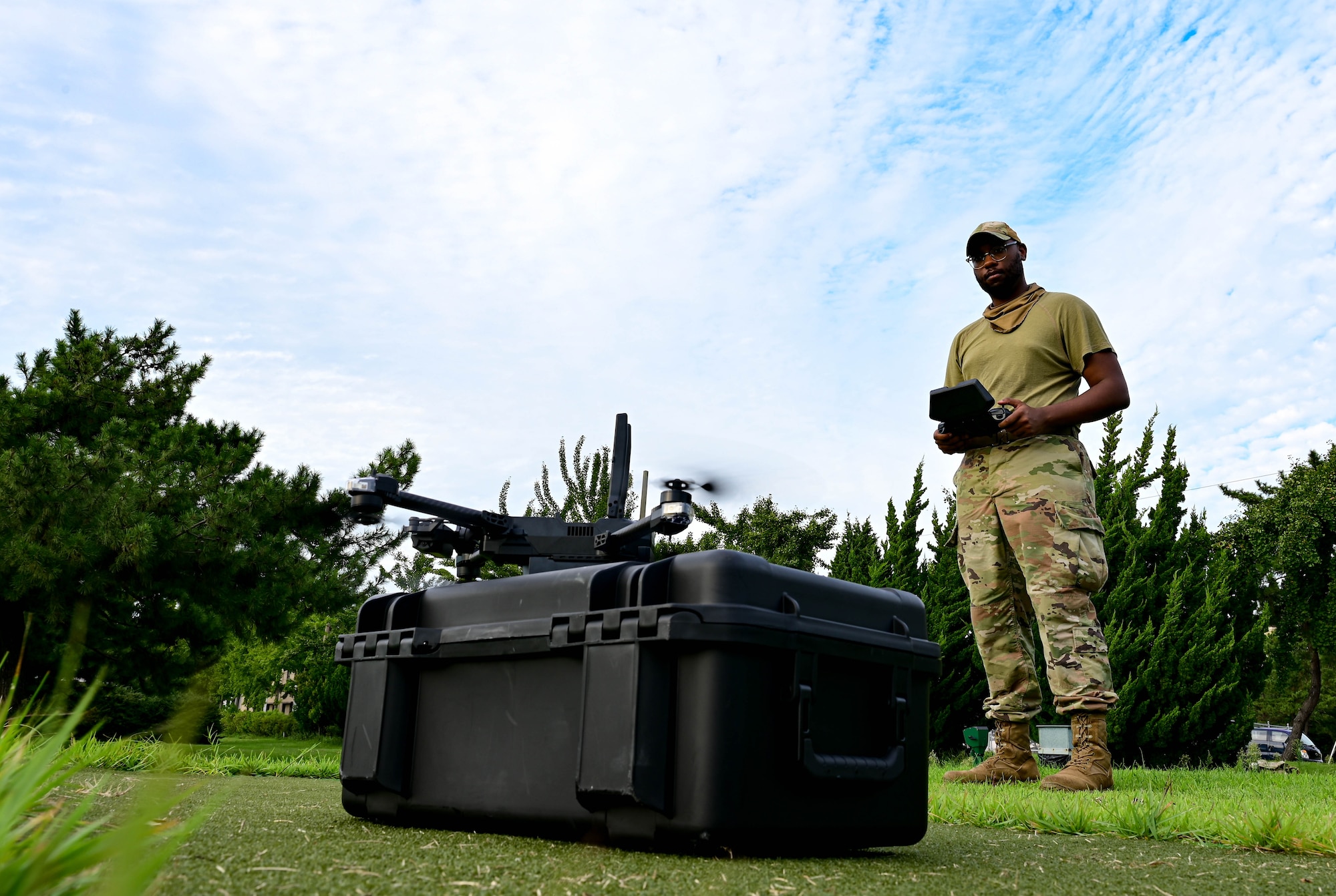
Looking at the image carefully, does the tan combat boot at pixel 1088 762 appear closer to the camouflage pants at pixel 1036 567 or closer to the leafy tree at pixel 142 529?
the camouflage pants at pixel 1036 567

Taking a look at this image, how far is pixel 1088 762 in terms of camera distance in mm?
3328

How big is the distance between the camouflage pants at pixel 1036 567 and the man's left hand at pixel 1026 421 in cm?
10

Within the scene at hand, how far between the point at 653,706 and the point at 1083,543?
7.71 feet

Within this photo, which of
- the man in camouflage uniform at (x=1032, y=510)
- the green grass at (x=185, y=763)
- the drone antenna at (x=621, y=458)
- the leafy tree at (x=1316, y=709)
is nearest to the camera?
the man in camouflage uniform at (x=1032, y=510)

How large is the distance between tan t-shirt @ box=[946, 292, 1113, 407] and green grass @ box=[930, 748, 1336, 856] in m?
1.43

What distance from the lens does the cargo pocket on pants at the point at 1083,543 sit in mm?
3443

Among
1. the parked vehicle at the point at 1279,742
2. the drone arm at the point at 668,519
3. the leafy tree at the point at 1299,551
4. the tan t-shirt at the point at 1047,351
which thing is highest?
the leafy tree at the point at 1299,551

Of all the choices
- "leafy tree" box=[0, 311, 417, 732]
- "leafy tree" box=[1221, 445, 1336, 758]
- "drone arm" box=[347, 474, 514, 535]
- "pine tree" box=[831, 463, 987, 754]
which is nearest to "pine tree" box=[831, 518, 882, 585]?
"pine tree" box=[831, 463, 987, 754]

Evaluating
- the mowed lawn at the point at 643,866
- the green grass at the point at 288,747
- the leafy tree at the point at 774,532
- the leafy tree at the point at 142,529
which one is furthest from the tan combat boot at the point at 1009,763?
the leafy tree at the point at 774,532

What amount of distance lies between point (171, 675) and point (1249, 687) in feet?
31.8

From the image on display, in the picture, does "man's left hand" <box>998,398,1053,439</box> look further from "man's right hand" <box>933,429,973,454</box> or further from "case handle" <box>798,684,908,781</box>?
"case handle" <box>798,684,908,781</box>

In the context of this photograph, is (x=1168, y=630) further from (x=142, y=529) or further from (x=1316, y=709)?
(x=1316, y=709)

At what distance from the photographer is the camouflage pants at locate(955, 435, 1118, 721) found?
3.43 metres

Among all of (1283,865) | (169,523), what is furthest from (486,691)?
(169,523)
